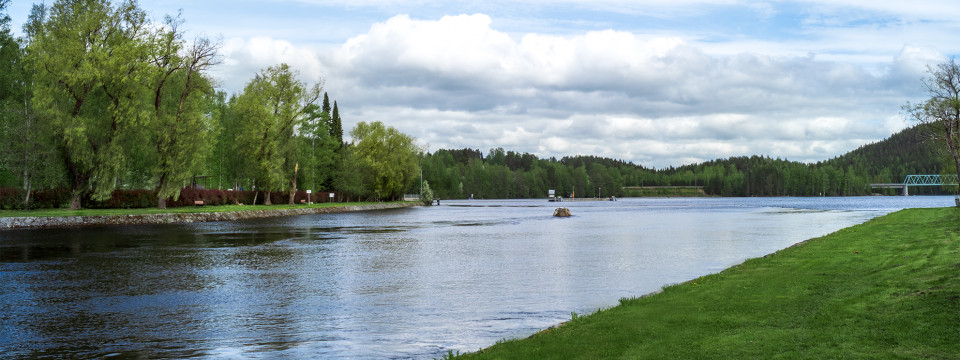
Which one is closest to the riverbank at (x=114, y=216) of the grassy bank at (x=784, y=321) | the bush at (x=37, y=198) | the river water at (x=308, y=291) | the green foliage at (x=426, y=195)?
the bush at (x=37, y=198)

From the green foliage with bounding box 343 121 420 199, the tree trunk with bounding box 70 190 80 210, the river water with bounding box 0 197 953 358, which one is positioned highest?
the green foliage with bounding box 343 121 420 199

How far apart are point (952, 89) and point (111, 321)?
2859 inches

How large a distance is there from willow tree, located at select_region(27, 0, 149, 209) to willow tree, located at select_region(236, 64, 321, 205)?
78.2 feet

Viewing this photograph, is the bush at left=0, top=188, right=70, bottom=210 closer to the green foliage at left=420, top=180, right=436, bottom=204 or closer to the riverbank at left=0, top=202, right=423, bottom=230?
the riverbank at left=0, top=202, right=423, bottom=230

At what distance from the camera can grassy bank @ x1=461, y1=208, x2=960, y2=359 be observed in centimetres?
852

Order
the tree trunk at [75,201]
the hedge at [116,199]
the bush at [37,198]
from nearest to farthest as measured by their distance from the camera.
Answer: the bush at [37,198], the hedge at [116,199], the tree trunk at [75,201]

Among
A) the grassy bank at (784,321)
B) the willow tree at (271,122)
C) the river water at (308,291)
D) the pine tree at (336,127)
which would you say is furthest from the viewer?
the pine tree at (336,127)

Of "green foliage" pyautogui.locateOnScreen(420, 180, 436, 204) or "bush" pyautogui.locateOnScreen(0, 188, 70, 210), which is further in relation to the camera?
"green foliage" pyautogui.locateOnScreen(420, 180, 436, 204)

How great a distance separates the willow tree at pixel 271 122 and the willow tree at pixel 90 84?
78.2 feet

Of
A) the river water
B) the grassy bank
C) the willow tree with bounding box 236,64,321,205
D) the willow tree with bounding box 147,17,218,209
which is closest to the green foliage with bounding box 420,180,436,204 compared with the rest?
the willow tree with bounding box 236,64,321,205

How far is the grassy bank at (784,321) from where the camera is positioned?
8.52m

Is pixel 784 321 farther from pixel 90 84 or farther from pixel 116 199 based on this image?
pixel 116 199

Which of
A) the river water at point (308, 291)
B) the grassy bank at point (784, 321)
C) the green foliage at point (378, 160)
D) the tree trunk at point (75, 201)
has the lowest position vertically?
the river water at point (308, 291)

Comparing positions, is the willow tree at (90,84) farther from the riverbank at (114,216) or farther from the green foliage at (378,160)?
the green foliage at (378,160)
